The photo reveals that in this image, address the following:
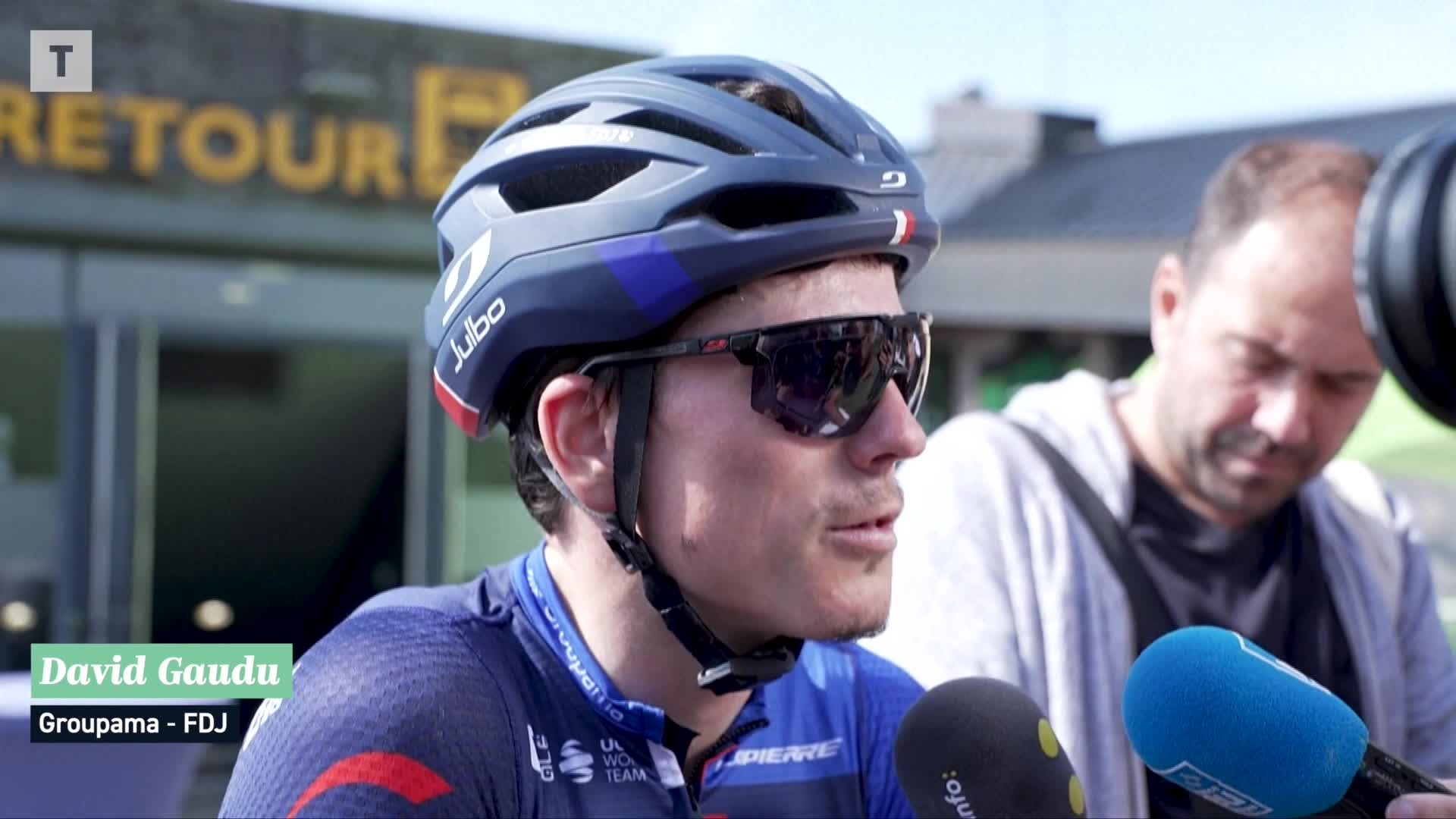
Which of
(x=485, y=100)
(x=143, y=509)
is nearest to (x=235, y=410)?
(x=143, y=509)

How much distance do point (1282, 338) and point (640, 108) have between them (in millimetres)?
1189

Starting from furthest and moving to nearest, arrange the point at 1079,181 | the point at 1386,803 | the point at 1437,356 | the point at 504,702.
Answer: the point at 1079,181, the point at 504,702, the point at 1386,803, the point at 1437,356

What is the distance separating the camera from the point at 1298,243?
2.39 metres

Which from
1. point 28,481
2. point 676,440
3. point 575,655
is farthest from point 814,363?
point 28,481

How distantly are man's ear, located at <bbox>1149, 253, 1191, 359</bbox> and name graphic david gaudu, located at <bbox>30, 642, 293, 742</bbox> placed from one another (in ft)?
5.20

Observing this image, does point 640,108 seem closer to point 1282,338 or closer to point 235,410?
point 1282,338

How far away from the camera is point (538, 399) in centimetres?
182

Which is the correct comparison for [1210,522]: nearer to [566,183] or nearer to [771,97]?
[771,97]

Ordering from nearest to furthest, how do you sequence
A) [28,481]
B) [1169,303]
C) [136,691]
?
[136,691], [1169,303], [28,481]

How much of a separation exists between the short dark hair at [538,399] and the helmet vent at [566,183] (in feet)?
0.60

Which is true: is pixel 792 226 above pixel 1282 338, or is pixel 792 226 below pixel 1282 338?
above

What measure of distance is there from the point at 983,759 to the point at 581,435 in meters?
0.60

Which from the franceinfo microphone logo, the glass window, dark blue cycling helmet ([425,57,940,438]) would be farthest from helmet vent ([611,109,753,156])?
the glass window

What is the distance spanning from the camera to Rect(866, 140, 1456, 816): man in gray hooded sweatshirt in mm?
2395
